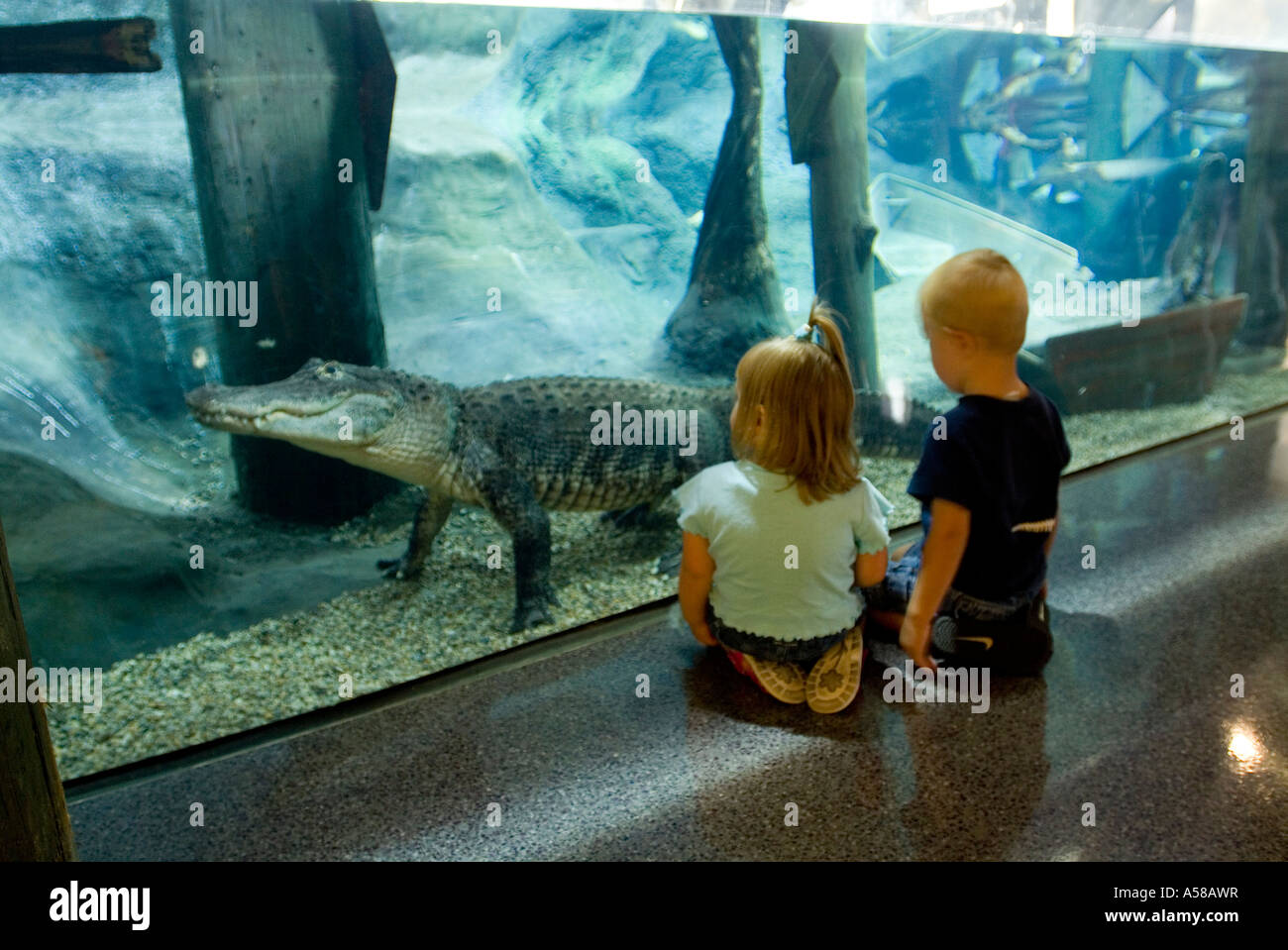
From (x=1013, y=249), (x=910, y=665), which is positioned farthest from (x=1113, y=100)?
(x=910, y=665)

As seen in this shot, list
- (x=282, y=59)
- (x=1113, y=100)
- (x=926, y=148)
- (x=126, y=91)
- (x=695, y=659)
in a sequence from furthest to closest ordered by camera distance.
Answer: (x=1113, y=100)
(x=926, y=148)
(x=695, y=659)
(x=282, y=59)
(x=126, y=91)

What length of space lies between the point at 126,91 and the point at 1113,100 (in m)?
5.05

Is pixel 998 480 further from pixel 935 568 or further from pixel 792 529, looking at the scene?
pixel 792 529

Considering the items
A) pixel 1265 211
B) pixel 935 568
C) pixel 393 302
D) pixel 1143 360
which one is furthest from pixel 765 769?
pixel 1265 211

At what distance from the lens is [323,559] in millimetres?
2729

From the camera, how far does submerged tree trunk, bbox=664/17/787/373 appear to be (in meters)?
3.38

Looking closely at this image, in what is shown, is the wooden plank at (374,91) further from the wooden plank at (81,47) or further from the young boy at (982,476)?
the young boy at (982,476)

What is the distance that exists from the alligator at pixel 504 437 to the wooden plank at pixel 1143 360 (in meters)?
2.57

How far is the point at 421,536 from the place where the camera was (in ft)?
9.59

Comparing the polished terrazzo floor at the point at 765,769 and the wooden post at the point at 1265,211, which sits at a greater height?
the wooden post at the point at 1265,211

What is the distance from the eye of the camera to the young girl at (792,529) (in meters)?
2.15

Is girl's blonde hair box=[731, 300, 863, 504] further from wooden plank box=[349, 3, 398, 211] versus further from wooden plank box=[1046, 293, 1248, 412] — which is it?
wooden plank box=[1046, 293, 1248, 412]

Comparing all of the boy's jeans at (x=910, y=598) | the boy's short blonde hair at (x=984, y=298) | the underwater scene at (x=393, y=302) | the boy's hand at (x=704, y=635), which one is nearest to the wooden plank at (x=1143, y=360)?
the underwater scene at (x=393, y=302)
